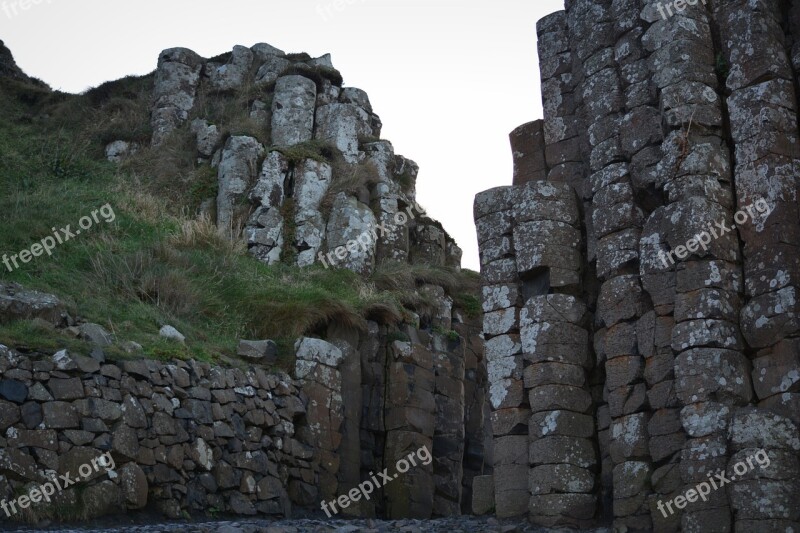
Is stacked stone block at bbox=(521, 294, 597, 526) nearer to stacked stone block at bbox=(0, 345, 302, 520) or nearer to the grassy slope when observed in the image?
stacked stone block at bbox=(0, 345, 302, 520)

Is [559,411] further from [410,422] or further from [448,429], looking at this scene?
[448,429]

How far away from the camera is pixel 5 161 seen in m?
25.3

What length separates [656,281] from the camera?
39.1 ft

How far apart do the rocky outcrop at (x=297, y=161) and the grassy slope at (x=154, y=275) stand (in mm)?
1145

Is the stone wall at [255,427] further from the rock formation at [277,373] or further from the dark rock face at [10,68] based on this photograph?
the dark rock face at [10,68]

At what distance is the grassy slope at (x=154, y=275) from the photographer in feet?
54.4

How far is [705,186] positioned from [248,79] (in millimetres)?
22006

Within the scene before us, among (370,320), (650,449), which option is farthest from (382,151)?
(650,449)

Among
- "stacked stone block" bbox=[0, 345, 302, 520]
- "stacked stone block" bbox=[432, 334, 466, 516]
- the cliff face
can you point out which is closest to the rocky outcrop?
"stacked stone block" bbox=[432, 334, 466, 516]

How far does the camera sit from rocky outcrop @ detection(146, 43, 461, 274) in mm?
23812

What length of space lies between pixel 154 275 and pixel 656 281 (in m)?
9.81

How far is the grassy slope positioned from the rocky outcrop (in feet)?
3.76

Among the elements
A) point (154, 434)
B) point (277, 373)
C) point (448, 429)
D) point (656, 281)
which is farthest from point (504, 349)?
point (448, 429)

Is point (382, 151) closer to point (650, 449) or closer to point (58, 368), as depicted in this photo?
point (58, 368)
